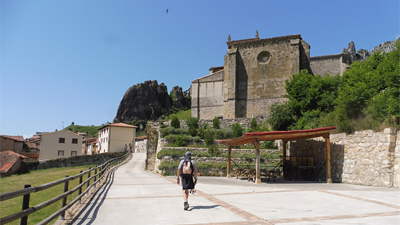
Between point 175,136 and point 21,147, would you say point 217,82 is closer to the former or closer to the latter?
point 175,136

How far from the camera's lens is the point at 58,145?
5556 centimetres

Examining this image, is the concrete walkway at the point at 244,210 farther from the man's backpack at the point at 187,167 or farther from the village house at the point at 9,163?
the village house at the point at 9,163

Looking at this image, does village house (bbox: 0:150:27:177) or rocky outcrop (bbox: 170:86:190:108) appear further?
rocky outcrop (bbox: 170:86:190:108)

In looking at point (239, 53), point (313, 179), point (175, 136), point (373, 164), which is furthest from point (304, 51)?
point (373, 164)

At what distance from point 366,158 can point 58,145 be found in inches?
2177

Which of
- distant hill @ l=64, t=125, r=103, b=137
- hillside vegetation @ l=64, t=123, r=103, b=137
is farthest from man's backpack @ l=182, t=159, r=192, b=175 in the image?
distant hill @ l=64, t=125, r=103, b=137

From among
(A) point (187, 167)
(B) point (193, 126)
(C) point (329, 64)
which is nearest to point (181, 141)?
(B) point (193, 126)

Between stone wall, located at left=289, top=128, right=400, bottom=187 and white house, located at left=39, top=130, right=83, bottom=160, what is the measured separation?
170 feet

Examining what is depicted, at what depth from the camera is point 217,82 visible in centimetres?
4112

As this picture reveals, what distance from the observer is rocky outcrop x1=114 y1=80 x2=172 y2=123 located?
87.2m

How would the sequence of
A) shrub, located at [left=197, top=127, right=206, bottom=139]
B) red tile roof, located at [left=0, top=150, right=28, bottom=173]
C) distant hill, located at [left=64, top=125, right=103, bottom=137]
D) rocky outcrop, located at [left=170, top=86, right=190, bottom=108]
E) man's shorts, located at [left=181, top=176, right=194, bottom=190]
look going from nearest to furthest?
man's shorts, located at [left=181, top=176, right=194, bottom=190] < shrub, located at [left=197, top=127, right=206, bottom=139] < red tile roof, located at [left=0, top=150, right=28, bottom=173] < rocky outcrop, located at [left=170, top=86, right=190, bottom=108] < distant hill, located at [left=64, top=125, right=103, bottom=137]

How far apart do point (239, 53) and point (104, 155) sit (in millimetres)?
24519

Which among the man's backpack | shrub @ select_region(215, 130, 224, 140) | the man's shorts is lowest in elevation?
the man's shorts

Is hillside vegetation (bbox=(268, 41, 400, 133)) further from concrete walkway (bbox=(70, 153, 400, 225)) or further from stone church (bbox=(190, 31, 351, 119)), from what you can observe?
concrete walkway (bbox=(70, 153, 400, 225))
